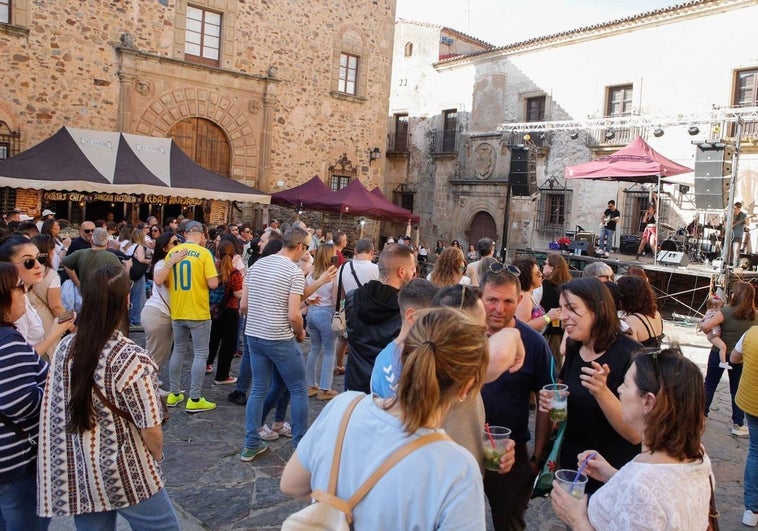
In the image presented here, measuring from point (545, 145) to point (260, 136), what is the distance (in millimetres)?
10171

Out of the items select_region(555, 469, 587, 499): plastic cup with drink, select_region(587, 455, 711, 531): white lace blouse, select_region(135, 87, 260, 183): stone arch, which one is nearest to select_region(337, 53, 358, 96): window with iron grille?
select_region(135, 87, 260, 183): stone arch

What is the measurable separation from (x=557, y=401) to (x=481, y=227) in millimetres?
21229

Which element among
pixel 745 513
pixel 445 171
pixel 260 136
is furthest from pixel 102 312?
pixel 445 171

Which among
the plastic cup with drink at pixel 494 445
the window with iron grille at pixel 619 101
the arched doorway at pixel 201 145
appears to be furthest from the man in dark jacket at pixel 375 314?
the window with iron grille at pixel 619 101

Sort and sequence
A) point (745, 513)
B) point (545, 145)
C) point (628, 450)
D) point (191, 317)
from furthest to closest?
point (545, 145) < point (191, 317) < point (745, 513) < point (628, 450)

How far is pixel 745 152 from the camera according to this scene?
16.2 metres

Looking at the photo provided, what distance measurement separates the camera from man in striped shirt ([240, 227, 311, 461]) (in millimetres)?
4500

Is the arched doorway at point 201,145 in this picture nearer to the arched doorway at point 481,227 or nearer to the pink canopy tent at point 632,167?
the pink canopy tent at point 632,167

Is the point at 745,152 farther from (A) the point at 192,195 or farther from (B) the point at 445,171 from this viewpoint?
(A) the point at 192,195

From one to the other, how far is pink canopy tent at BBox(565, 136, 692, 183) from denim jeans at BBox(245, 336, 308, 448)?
471 inches

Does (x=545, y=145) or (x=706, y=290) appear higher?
(x=545, y=145)

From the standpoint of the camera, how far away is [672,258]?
1373 cm

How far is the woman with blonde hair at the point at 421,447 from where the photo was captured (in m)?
1.51

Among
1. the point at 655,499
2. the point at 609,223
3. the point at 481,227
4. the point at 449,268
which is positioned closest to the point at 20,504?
the point at 655,499
